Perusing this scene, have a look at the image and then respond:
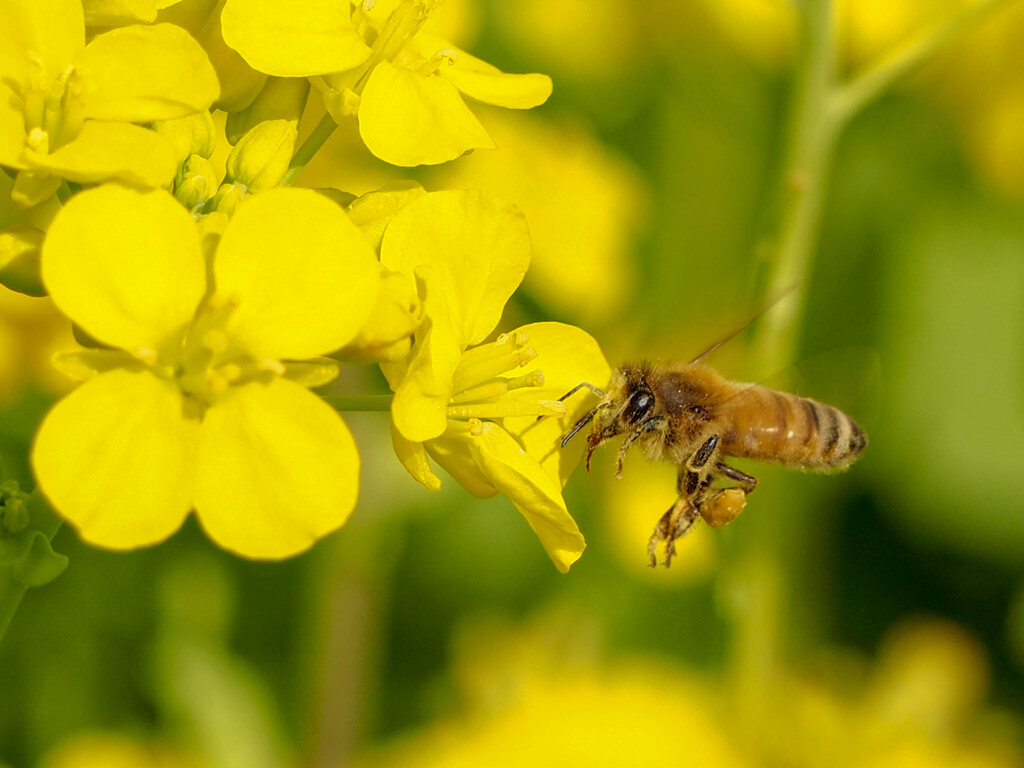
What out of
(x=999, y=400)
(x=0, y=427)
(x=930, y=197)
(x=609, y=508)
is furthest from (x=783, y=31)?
(x=0, y=427)

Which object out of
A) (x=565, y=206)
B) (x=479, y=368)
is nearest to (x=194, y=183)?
(x=479, y=368)

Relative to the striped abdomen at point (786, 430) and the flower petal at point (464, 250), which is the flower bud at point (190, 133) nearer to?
the flower petal at point (464, 250)

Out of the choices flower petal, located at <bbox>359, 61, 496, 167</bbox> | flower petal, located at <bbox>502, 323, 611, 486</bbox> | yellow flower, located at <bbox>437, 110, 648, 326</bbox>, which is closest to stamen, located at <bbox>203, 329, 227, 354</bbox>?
flower petal, located at <bbox>359, 61, 496, 167</bbox>

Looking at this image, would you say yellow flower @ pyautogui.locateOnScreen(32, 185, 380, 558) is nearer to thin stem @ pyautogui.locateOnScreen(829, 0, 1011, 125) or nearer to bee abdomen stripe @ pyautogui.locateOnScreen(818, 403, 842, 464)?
bee abdomen stripe @ pyautogui.locateOnScreen(818, 403, 842, 464)

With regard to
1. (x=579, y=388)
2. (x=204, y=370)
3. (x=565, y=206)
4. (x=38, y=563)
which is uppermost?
(x=204, y=370)

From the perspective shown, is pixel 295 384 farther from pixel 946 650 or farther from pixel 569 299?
pixel 946 650

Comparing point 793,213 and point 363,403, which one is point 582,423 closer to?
point 363,403
